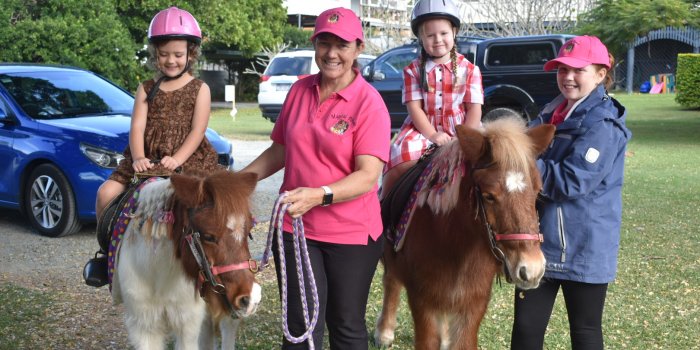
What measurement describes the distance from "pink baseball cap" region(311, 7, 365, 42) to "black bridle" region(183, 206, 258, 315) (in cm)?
99

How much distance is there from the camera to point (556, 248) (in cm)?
396

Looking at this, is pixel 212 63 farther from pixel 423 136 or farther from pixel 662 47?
pixel 423 136

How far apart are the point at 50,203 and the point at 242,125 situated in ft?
52.4

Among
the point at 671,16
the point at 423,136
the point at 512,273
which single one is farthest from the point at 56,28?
the point at 512,273

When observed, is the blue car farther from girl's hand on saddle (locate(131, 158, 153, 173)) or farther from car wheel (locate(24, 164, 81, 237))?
girl's hand on saddle (locate(131, 158, 153, 173))

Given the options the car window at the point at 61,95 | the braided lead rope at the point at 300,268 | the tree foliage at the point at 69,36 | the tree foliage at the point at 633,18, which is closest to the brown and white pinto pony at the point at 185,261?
the braided lead rope at the point at 300,268

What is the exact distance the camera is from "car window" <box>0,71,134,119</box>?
985cm

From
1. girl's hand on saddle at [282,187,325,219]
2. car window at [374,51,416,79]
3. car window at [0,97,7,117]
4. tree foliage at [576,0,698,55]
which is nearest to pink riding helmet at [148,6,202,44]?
girl's hand on saddle at [282,187,325,219]

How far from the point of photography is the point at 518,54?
17672mm

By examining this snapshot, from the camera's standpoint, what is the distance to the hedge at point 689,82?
2942 centimetres

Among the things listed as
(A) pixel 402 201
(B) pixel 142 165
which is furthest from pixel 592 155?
(B) pixel 142 165

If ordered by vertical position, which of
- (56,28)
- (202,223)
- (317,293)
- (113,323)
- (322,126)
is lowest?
(113,323)

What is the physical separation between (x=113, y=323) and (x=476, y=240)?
3453mm

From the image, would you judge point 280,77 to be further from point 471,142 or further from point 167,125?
point 471,142
